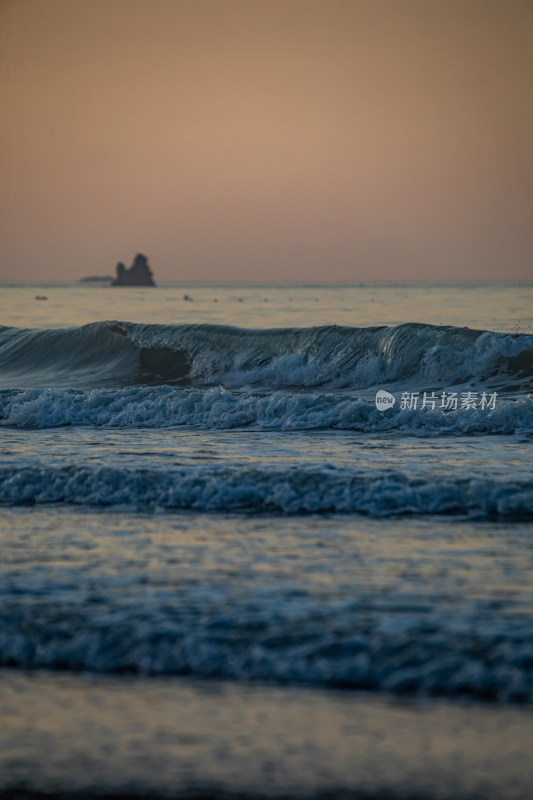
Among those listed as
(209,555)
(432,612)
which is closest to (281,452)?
(209,555)

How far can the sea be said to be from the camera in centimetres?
374

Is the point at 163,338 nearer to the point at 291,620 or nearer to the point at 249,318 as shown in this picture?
the point at 249,318

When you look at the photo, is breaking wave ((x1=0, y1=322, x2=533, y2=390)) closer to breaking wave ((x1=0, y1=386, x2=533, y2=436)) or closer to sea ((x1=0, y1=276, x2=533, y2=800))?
breaking wave ((x1=0, y1=386, x2=533, y2=436))

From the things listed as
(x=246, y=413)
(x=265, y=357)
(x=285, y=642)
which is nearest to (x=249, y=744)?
(x=285, y=642)

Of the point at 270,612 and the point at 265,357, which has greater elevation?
the point at 265,357

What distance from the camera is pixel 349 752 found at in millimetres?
3799

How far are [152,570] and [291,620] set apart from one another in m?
1.37

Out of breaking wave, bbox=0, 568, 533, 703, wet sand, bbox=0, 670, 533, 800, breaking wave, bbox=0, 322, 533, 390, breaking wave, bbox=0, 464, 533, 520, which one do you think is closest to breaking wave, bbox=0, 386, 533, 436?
breaking wave, bbox=0, 322, 533, 390

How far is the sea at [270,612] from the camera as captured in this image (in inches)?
147

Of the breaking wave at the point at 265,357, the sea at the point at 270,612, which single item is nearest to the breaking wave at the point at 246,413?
the sea at the point at 270,612

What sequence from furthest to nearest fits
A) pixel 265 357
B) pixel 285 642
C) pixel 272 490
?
1. pixel 265 357
2. pixel 272 490
3. pixel 285 642

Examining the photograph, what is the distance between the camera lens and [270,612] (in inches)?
206

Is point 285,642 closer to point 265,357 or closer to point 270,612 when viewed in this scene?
point 270,612

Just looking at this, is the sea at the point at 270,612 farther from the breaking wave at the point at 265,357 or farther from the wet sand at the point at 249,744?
the breaking wave at the point at 265,357
